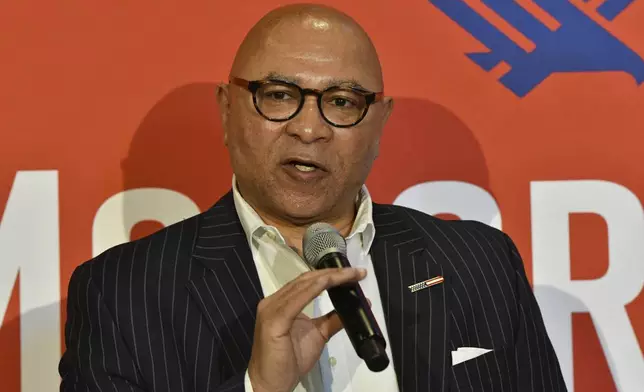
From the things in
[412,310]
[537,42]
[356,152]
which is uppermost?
[537,42]

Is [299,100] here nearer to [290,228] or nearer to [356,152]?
[356,152]

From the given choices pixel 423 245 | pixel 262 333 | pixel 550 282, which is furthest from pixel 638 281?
pixel 262 333

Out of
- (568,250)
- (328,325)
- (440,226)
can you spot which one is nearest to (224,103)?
(440,226)

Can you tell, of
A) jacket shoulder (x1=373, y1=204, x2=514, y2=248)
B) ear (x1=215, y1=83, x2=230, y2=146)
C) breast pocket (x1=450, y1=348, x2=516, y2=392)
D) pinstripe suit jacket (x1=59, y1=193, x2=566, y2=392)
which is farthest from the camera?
jacket shoulder (x1=373, y1=204, x2=514, y2=248)

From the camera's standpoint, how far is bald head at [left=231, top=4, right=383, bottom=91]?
5.32 feet

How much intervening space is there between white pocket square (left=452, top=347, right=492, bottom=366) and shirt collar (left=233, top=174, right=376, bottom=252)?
0.30m

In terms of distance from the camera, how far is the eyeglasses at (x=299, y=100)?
5.25 feet

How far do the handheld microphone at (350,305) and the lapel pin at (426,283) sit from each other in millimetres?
469

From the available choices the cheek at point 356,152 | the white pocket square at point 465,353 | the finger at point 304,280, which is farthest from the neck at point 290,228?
the finger at point 304,280

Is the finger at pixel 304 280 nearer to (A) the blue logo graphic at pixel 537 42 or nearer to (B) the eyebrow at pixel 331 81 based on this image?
(B) the eyebrow at pixel 331 81

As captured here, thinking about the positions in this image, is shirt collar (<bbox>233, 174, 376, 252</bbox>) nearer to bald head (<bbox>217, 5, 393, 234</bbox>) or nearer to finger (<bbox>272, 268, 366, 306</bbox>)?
bald head (<bbox>217, 5, 393, 234</bbox>)

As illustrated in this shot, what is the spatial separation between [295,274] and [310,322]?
1.30ft

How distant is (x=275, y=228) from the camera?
5.46ft

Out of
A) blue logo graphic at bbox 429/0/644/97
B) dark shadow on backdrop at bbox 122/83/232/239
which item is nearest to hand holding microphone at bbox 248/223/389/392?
dark shadow on backdrop at bbox 122/83/232/239
